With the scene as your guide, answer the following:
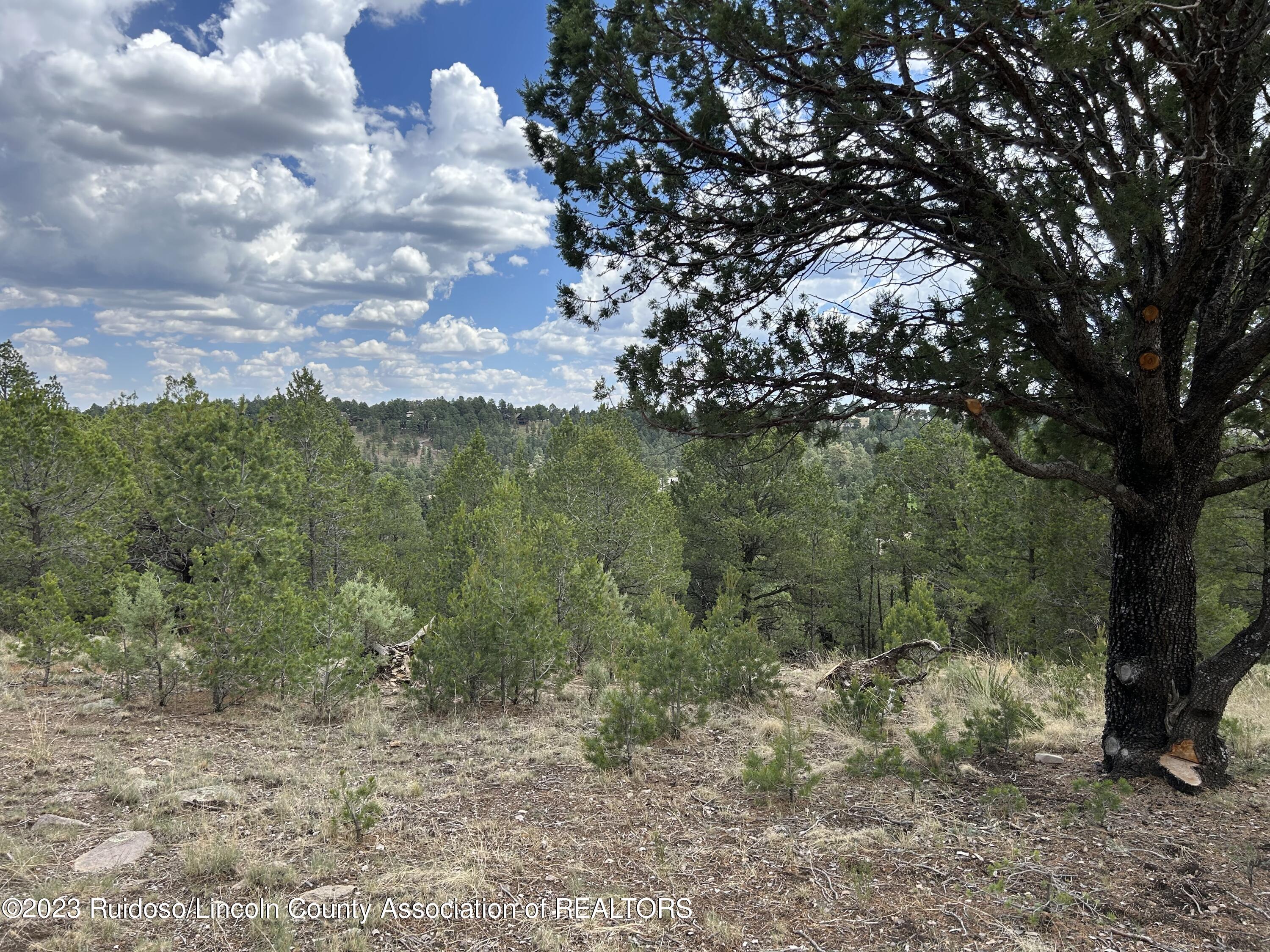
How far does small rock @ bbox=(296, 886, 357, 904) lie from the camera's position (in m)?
3.52

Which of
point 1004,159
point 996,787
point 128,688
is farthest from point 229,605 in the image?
point 1004,159

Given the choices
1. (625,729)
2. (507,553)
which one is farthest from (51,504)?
(625,729)

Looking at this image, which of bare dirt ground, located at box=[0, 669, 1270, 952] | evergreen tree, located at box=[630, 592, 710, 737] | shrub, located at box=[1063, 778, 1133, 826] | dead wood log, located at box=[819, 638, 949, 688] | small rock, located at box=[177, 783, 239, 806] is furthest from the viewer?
dead wood log, located at box=[819, 638, 949, 688]

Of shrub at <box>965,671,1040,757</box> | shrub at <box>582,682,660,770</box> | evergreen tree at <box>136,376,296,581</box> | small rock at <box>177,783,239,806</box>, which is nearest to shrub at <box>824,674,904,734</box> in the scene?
shrub at <box>965,671,1040,757</box>

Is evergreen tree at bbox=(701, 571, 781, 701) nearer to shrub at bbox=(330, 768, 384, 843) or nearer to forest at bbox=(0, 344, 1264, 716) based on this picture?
forest at bbox=(0, 344, 1264, 716)

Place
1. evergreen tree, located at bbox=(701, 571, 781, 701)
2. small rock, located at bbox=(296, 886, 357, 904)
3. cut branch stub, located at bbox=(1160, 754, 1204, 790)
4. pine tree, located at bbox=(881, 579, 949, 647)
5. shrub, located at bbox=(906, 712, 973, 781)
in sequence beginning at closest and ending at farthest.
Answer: small rock, located at bbox=(296, 886, 357, 904) < cut branch stub, located at bbox=(1160, 754, 1204, 790) < shrub, located at bbox=(906, 712, 973, 781) < evergreen tree, located at bbox=(701, 571, 781, 701) < pine tree, located at bbox=(881, 579, 949, 647)

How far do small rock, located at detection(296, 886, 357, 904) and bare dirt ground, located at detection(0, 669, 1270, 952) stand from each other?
0.06 metres

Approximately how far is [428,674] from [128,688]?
416 cm

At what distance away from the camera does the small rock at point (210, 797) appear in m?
5.07

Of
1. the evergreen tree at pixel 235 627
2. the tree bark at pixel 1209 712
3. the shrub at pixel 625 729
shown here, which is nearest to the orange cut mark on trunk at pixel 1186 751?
the tree bark at pixel 1209 712

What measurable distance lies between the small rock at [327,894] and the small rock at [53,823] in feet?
7.39

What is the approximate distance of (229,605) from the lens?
859 centimetres

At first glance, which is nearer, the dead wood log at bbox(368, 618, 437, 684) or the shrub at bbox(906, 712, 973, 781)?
the shrub at bbox(906, 712, 973, 781)

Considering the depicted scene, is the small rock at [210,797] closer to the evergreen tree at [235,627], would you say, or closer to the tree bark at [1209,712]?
the evergreen tree at [235,627]
